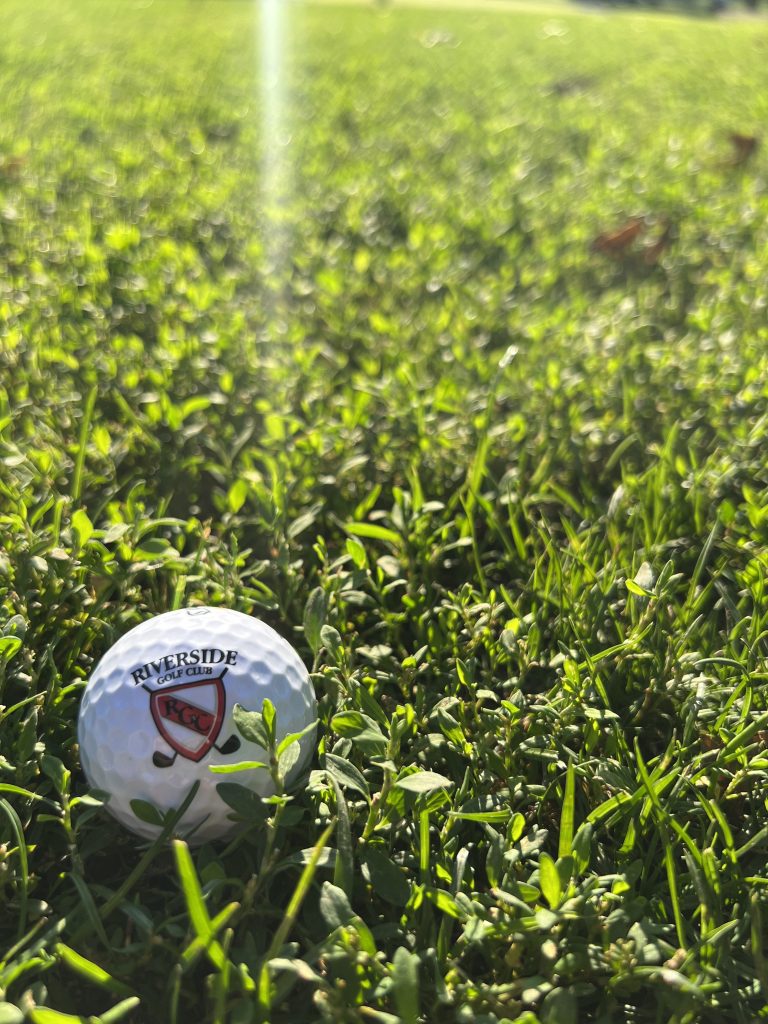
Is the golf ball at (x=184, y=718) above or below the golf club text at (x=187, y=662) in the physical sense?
below

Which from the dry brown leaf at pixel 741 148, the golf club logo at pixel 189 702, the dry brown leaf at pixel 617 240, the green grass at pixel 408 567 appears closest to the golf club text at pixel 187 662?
the golf club logo at pixel 189 702

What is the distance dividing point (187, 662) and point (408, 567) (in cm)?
67

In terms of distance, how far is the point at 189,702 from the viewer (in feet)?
4.81

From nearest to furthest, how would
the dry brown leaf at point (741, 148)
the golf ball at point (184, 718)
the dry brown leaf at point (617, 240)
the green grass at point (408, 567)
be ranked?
the green grass at point (408, 567) → the golf ball at point (184, 718) → the dry brown leaf at point (617, 240) → the dry brown leaf at point (741, 148)

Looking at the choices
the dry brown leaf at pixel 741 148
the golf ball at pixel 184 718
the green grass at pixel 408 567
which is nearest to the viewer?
the green grass at pixel 408 567

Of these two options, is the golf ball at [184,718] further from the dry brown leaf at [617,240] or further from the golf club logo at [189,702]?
the dry brown leaf at [617,240]

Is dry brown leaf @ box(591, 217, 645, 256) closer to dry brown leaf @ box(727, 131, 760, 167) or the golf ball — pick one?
dry brown leaf @ box(727, 131, 760, 167)

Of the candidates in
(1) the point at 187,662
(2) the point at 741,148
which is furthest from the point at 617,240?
(1) the point at 187,662

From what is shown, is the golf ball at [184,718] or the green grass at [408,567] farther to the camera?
the golf ball at [184,718]

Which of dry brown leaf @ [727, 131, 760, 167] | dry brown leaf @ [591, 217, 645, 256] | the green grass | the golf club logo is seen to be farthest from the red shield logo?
dry brown leaf @ [727, 131, 760, 167]

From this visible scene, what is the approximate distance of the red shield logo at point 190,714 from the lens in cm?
143

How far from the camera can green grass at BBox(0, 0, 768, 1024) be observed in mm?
1324

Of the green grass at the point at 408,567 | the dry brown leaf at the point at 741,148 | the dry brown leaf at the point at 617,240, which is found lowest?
the green grass at the point at 408,567

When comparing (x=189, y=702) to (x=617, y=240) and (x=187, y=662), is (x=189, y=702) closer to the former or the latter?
(x=187, y=662)
